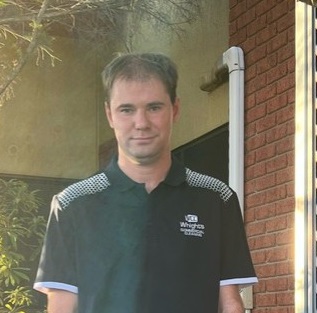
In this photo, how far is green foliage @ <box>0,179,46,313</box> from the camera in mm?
3559

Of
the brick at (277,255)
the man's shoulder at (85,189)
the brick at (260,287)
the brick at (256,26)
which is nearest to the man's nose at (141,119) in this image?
the man's shoulder at (85,189)

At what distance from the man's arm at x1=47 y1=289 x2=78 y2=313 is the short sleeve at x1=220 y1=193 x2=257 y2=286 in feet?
1.47

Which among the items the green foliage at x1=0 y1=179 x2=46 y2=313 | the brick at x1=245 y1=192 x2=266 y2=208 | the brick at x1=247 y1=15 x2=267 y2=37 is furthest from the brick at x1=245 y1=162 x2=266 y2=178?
the green foliage at x1=0 y1=179 x2=46 y2=313

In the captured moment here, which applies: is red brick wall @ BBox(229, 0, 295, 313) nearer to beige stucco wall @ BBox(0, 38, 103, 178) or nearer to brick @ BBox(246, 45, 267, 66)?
brick @ BBox(246, 45, 267, 66)

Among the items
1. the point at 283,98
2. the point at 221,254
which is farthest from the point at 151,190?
the point at 283,98

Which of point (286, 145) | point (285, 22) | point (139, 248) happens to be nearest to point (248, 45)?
point (285, 22)

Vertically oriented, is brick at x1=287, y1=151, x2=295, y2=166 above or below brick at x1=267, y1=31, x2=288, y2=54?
below

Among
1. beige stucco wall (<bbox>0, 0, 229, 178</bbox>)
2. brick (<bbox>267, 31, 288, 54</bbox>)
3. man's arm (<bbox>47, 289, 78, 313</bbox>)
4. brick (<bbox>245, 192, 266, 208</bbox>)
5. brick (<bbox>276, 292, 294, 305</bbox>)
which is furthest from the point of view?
brick (<bbox>245, 192, 266, 208</bbox>)

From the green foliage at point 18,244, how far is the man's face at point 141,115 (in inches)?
53.1

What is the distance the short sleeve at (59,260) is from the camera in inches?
84.8

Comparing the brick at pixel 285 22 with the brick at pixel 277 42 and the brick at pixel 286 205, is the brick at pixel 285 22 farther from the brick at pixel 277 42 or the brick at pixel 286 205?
the brick at pixel 286 205

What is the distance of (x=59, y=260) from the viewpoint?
2.16 metres

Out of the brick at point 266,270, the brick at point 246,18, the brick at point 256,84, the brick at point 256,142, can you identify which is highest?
the brick at point 246,18

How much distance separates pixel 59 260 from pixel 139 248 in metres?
0.24
